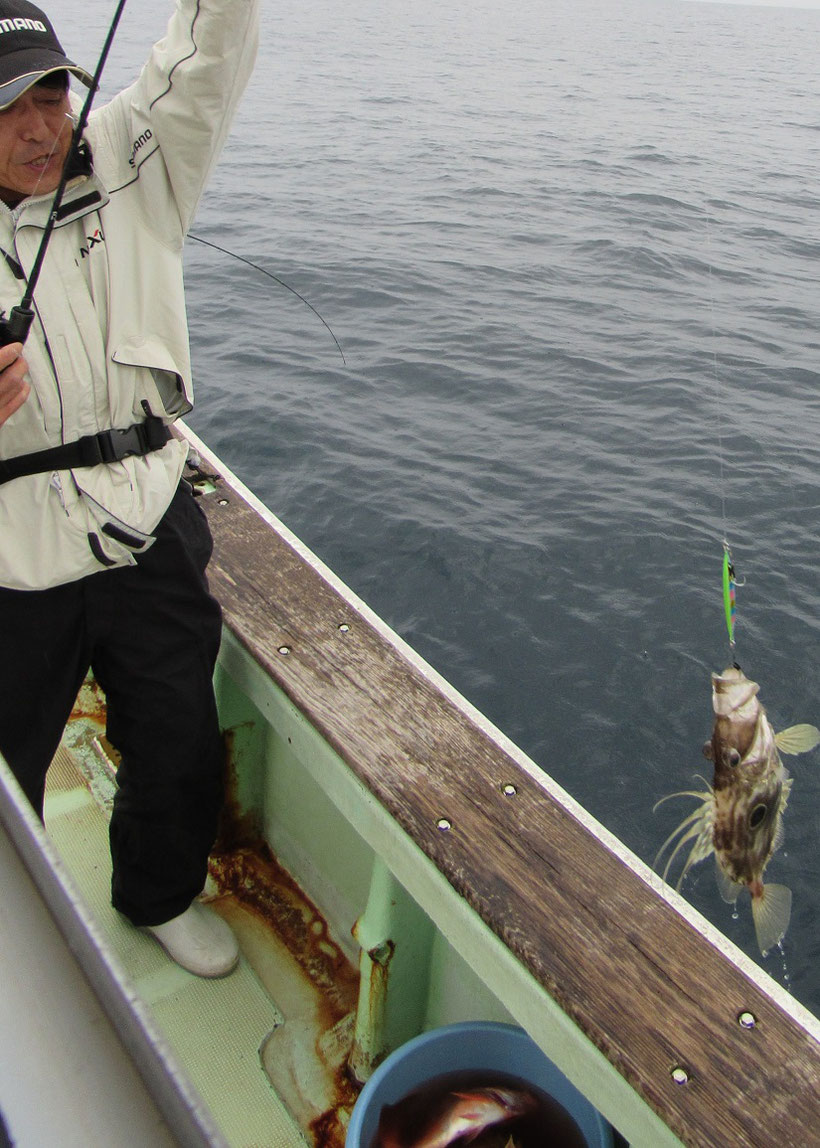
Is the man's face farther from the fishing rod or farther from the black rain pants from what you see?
the black rain pants

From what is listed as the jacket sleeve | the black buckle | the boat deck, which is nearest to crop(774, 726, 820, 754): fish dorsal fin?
the boat deck

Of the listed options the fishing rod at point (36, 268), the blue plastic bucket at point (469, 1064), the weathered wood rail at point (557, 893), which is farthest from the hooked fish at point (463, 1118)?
the fishing rod at point (36, 268)

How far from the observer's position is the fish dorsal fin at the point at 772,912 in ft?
8.30

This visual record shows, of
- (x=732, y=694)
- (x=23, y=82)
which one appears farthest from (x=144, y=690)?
(x=732, y=694)

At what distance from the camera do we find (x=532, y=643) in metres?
5.34

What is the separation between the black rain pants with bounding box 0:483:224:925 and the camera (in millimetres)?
2184

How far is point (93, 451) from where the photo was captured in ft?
6.84

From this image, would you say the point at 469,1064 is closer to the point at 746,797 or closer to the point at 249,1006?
the point at 249,1006

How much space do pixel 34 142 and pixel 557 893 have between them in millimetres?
1807

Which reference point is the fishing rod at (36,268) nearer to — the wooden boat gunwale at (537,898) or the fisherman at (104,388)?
the fisherman at (104,388)

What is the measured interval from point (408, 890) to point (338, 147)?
17334 mm

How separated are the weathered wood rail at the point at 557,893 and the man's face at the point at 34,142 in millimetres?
1150

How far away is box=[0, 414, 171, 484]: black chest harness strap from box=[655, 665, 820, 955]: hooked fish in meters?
1.50

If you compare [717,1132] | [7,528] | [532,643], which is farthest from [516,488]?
[717,1132]
